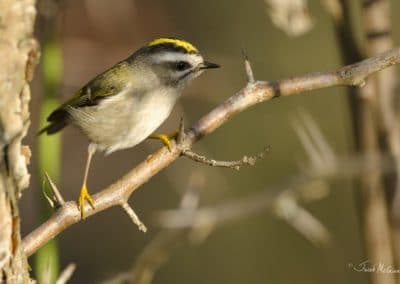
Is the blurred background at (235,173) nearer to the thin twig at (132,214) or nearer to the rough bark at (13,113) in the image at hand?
the thin twig at (132,214)

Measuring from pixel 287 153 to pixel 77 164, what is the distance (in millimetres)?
2067

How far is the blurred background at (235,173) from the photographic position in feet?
21.7

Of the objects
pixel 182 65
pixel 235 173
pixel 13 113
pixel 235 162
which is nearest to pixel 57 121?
pixel 182 65

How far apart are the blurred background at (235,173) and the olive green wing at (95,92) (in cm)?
221

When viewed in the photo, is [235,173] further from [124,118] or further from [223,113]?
[223,113]

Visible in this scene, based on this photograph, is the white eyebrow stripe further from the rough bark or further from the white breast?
the rough bark

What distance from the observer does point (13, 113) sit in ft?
5.49

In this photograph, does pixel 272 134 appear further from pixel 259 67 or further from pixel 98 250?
pixel 98 250

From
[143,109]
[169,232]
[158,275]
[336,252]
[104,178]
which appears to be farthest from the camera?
[104,178]

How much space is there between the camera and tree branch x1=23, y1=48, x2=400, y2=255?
2.20m

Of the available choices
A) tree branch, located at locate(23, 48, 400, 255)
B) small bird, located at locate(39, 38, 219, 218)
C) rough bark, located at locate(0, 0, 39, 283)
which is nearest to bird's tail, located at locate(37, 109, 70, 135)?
small bird, located at locate(39, 38, 219, 218)

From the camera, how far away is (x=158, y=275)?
6828 millimetres

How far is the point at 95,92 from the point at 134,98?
0.83 ft

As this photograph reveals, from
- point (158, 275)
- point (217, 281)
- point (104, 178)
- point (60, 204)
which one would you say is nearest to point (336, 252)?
point (217, 281)
